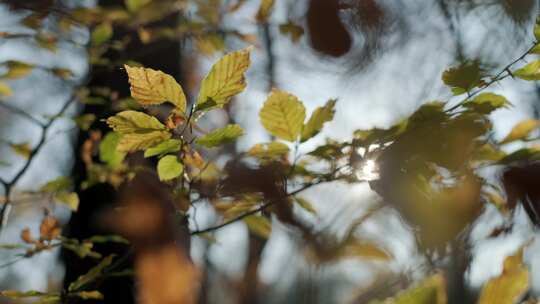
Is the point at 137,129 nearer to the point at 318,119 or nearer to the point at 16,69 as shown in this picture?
the point at 318,119

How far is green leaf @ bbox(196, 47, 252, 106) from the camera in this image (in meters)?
0.44

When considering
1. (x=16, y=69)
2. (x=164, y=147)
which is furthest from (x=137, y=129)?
(x=16, y=69)

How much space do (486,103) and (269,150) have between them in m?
0.23

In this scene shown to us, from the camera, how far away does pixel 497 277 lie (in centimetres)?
28

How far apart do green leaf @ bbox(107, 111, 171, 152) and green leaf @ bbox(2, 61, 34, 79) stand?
0.58 meters

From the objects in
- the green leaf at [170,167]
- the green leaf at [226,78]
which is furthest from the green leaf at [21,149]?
the green leaf at [226,78]

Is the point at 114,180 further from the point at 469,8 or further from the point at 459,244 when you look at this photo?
the point at 469,8

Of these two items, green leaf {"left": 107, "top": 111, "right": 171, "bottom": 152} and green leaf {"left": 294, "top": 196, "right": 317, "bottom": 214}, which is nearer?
green leaf {"left": 107, "top": 111, "right": 171, "bottom": 152}

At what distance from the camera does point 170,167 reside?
525mm

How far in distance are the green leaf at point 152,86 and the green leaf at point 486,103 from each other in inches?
11.0

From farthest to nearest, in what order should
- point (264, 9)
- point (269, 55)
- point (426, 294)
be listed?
point (269, 55) → point (264, 9) → point (426, 294)

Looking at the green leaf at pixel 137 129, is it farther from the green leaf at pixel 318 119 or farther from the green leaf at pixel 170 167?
the green leaf at pixel 318 119

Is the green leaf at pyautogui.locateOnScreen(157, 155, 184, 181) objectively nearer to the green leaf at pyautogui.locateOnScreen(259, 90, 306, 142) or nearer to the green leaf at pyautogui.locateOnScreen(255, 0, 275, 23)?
the green leaf at pyautogui.locateOnScreen(259, 90, 306, 142)

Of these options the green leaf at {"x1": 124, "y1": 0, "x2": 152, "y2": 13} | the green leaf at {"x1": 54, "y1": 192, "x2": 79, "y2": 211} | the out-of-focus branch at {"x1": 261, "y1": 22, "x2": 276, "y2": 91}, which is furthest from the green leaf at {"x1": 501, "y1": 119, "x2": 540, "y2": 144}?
the out-of-focus branch at {"x1": 261, "y1": 22, "x2": 276, "y2": 91}
